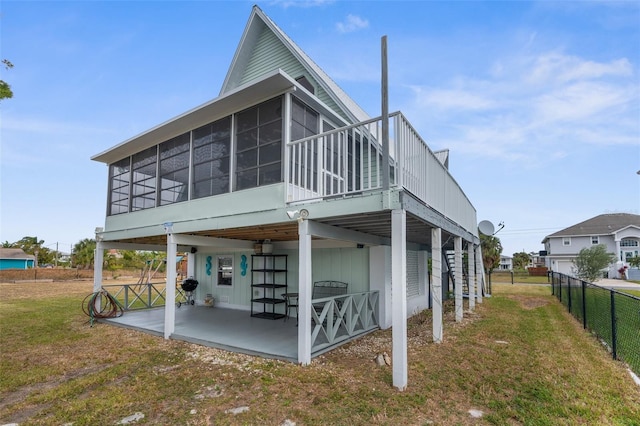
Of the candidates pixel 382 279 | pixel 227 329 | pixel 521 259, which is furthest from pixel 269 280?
pixel 521 259

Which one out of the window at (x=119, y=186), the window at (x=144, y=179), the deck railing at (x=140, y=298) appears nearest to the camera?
the window at (x=144, y=179)

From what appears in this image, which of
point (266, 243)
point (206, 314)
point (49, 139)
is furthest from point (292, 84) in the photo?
point (49, 139)

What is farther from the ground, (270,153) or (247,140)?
(247,140)

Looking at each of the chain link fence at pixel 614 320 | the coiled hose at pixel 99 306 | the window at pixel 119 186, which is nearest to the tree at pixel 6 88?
the window at pixel 119 186

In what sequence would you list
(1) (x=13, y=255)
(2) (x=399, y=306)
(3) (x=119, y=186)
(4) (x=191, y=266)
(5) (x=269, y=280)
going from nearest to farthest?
(2) (x=399, y=306), (5) (x=269, y=280), (3) (x=119, y=186), (4) (x=191, y=266), (1) (x=13, y=255)

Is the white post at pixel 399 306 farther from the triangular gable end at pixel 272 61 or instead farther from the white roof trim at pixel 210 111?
the triangular gable end at pixel 272 61

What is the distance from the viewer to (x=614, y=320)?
5398 mm

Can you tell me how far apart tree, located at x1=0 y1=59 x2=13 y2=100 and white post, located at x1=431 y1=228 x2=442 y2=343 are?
8638 millimetres

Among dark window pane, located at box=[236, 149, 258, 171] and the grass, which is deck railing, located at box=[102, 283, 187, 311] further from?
dark window pane, located at box=[236, 149, 258, 171]

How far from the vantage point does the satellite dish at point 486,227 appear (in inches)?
501

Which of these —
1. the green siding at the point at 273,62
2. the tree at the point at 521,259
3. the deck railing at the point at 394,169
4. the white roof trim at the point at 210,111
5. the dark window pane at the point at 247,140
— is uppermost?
the green siding at the point at 273,62

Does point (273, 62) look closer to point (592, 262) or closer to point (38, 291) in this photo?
point (38, 291)

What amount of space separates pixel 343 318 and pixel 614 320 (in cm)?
455

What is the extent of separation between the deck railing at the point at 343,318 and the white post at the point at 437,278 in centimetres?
147
